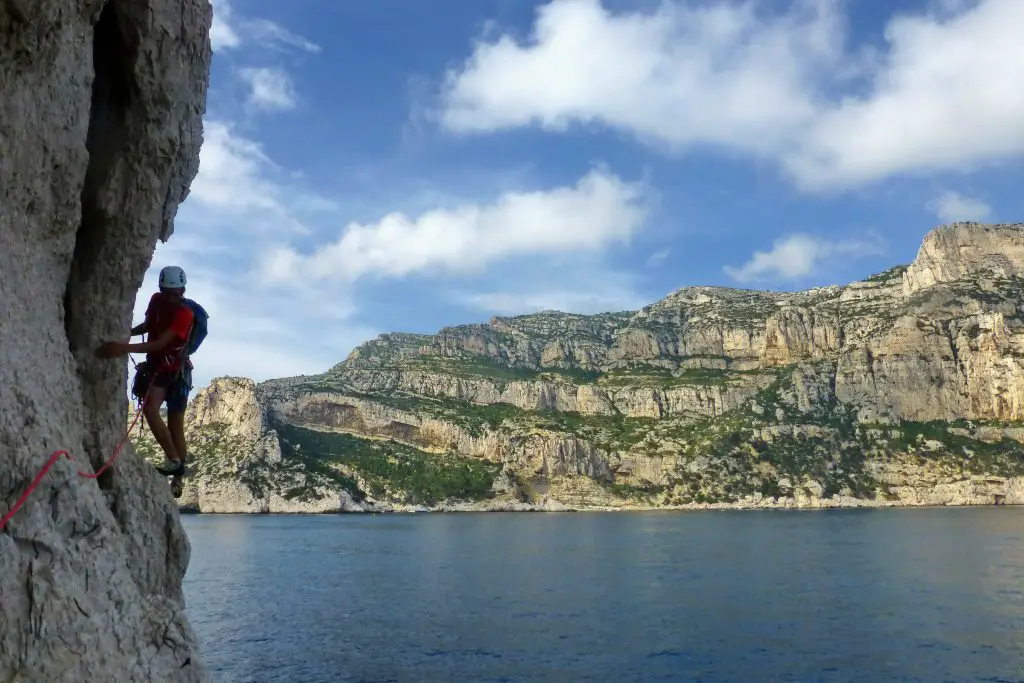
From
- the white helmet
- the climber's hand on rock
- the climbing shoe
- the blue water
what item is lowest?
the blue water

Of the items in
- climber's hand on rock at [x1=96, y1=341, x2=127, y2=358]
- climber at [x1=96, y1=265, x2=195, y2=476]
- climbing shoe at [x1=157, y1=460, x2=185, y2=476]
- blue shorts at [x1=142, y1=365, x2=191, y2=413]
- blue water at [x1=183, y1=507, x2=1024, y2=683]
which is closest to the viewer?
climber's hand on rock at [x1=96, y1=341, x2=127, y2=358]

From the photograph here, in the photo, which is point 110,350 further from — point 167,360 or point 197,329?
point 197,329

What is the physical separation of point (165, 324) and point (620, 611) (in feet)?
127

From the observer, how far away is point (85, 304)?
7750 millimetres

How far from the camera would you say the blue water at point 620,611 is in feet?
99.8

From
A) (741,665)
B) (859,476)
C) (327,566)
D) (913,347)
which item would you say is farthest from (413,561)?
(913,347)

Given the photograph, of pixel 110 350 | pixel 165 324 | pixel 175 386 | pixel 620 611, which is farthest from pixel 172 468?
pixel 620 611

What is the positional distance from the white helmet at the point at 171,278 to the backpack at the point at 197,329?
0.33 m

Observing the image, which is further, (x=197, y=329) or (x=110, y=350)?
(x=197, y=329)

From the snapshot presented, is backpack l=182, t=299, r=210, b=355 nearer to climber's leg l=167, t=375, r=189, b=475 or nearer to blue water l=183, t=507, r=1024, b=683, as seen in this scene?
climber's leg l=167, t=375, r=189, b=475

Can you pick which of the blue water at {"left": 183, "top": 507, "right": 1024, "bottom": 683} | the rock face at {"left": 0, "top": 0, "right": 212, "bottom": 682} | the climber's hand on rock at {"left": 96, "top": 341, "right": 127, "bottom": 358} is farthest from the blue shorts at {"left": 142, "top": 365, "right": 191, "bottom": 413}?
the blue water at {"left": 183, "top": 507, "right": 1024, "bottom": 683}

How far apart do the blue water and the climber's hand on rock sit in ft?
81.2

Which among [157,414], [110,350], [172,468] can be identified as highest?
[110,350]

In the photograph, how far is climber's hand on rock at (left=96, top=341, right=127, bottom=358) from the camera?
7.84 meters
